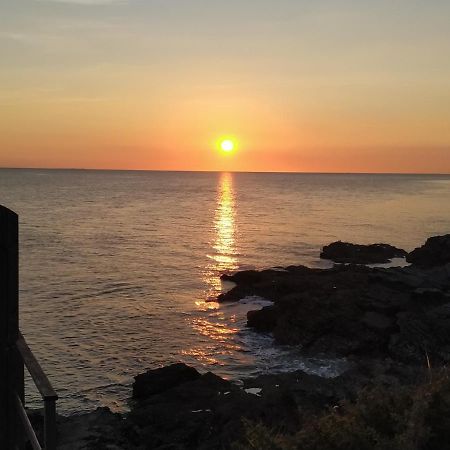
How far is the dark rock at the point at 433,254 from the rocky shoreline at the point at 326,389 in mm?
8015

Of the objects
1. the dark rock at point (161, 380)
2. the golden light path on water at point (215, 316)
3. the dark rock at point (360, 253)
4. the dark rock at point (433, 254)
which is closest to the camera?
the dark rock at point (161, 380)

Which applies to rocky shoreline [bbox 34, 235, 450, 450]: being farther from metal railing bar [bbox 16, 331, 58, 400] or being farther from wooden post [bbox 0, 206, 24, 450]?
metal railing bar [bbox 16, 331, 58, 400]

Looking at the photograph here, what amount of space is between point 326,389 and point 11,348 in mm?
10418

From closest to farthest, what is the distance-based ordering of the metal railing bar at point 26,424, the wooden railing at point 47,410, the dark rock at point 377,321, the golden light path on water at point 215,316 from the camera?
the wooden railing at point 47,410, the metal railing bar at point 26,424, the dark rock at point 377,321, the golden light path on water at point 215,316

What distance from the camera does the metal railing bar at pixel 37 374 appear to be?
338cm

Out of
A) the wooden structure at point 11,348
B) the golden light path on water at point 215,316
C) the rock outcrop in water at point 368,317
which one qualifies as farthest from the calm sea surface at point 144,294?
the wooden structure at point 11,348

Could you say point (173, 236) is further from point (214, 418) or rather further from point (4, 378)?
point (4, 378)

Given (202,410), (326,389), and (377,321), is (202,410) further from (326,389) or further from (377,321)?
(377,321)

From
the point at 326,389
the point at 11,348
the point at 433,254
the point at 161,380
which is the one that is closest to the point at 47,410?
the point at 11,348

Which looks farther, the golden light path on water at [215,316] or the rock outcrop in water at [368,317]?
the golden light path on water at [215,316]

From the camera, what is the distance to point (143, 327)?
22766mm

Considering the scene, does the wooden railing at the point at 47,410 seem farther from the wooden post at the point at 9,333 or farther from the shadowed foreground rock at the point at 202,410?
the shadowed foreground rock at the point at 202,410

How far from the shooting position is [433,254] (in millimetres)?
37125

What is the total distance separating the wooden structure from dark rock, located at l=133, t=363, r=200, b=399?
10866 mm
